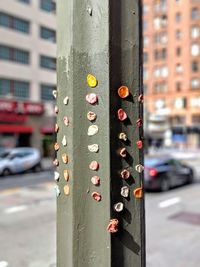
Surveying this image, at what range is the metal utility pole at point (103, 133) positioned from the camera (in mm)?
2613

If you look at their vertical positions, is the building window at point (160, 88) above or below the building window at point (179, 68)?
below

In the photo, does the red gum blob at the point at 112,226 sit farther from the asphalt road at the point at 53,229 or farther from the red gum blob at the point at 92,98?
the asphalt road at the point at 53,229

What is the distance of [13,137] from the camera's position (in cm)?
3788

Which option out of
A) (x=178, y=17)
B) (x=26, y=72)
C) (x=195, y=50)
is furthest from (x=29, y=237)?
(x=178, y=17)

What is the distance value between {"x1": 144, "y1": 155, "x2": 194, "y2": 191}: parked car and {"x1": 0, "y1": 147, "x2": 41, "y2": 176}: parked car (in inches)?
430

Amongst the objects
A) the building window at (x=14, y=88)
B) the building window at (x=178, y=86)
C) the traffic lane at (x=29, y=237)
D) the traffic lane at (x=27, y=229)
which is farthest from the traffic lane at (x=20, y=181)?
the building window at (x=178, y=86)

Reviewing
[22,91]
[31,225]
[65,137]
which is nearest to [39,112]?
[22,91]

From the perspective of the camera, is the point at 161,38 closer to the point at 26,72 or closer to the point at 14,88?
the point at 26,72

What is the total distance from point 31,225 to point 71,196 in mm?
7947

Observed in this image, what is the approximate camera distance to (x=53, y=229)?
31.9 feet

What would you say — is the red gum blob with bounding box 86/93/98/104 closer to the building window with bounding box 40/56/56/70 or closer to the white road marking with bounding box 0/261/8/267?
the white road marking with bounding box 0/261/8/267

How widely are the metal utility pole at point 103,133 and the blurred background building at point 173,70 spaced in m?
69.3

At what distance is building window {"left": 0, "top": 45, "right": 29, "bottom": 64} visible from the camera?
3634cm

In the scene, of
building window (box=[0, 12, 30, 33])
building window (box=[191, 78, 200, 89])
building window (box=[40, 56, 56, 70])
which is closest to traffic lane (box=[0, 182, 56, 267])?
building window (box=[0, 12, 30, 33])
